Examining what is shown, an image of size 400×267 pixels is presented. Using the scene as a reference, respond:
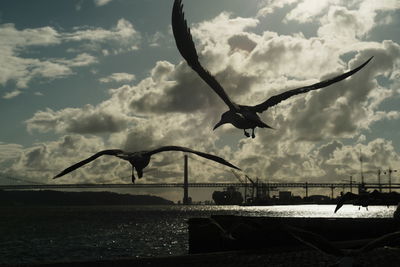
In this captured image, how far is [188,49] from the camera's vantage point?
11203 mm

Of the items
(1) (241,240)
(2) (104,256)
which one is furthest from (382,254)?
(2) (104,256)

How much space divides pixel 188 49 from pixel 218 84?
957mm

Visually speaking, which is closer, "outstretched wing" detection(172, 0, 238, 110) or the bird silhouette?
the bird silhouette

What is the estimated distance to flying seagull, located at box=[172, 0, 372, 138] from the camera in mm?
10508

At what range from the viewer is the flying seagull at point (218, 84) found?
10.5 m

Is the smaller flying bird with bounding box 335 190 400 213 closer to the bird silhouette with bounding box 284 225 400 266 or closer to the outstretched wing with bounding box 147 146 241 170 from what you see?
the bird silhouette with bounding box 284 225 400 266

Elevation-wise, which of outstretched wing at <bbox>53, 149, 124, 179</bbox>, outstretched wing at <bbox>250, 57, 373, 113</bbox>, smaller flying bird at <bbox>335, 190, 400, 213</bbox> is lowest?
smaller flying bird at <bbox>335, 190, 400, 213</bbox>

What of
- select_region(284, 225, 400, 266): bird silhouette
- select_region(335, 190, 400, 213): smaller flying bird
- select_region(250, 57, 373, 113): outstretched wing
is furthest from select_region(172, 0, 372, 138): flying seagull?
select_region(284, 225, 400, 266): bird silhouette

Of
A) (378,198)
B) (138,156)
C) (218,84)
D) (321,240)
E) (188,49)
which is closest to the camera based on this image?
(321,240)

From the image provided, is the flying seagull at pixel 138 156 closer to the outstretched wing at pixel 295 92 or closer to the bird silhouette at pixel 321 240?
the outstretched wing at pixel 295 92

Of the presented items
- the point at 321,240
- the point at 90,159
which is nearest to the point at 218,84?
the point at 90,159

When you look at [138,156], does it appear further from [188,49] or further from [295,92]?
[295,92]

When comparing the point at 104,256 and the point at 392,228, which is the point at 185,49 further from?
the point at 104,256

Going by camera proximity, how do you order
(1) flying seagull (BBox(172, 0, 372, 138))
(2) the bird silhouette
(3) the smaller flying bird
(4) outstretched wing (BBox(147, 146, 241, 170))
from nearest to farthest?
1. (2) the bird silhouette
2. (3) the smaller flying bird
3. (4) outstretched wing (BBox(147, 146, 241, 170))
4. (1) flying seagull (BBox(172, 0, 372, 138))
